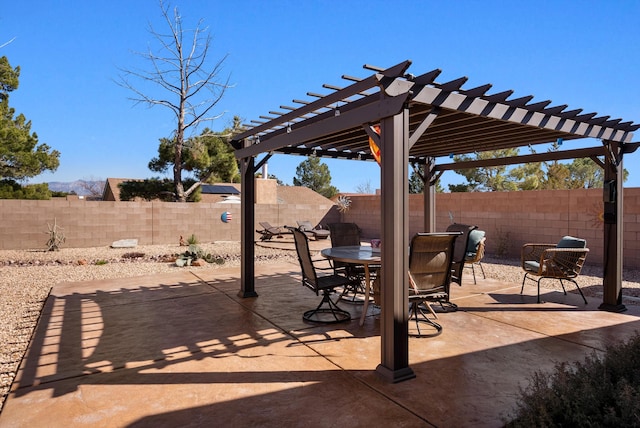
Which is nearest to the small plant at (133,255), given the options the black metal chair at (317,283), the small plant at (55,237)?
the small plant at (55,237)

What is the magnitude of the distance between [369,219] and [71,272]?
10205mm

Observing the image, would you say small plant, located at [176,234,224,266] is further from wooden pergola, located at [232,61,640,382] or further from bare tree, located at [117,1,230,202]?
bare tree, located at [117,1,230,202]

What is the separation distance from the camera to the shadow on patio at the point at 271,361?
94.9 inches

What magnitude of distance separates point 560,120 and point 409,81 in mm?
2490

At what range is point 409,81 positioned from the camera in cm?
298

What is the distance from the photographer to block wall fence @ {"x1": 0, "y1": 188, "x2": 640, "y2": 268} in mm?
8336

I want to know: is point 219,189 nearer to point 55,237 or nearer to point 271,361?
point 55,237

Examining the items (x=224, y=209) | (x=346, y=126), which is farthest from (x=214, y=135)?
(x=346, y=126)

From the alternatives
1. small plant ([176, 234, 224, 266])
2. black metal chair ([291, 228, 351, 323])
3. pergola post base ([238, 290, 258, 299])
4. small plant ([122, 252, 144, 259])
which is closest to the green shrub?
black metal chair ([291, 228, 351, 323])

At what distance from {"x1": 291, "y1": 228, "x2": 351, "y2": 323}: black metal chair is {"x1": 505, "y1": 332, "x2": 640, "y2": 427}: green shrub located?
2.22m

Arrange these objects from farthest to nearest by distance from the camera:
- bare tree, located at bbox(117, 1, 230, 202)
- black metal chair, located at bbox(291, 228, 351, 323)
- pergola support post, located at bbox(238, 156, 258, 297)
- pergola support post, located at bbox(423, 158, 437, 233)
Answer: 1. bare tree, located at bbox(117, 1, 230, 202)
2. pergola support post, located at bbox(423, 158, 437, 233)
3. pergola support post, located at bbox(238, 156, 258, 297)
4. black metal chair, located at bbox(291, 228, 351, 323)

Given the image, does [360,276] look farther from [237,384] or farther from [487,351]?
[237,384]

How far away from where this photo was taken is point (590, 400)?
6.16 ft

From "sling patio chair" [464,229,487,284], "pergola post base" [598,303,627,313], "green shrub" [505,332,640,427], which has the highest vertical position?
"sling patio chair" [464,229,487,284]
